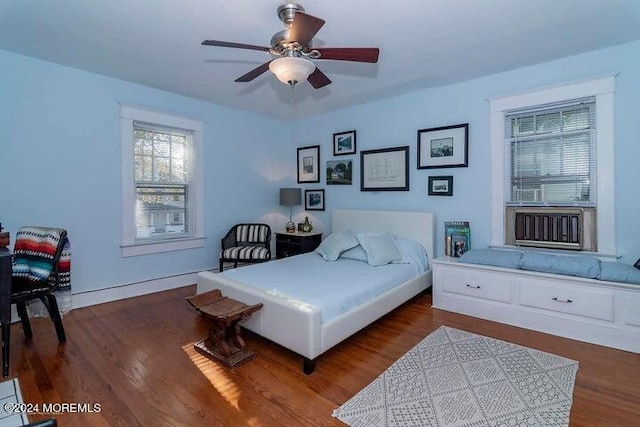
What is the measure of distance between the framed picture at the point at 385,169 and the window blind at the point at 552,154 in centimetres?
121

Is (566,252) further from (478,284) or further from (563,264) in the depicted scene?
(478,284)

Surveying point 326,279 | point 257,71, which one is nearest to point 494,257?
point 326,279

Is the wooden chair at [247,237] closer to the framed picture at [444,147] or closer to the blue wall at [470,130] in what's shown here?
the blue wall at [470,130]

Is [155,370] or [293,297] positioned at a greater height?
[293,297]

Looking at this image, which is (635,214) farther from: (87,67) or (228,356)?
(87,67)

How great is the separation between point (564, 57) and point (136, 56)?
13.7 ft

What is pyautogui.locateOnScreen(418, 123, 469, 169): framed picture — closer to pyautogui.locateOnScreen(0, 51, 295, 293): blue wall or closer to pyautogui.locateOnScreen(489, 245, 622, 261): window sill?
pyautogui.locateOnScreen(489, 245, 622, 261): window sill

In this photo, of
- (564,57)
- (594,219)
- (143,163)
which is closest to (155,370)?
(143,163)

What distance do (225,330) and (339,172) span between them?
10.3 feet

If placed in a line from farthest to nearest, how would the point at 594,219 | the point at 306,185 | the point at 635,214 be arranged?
the point at 306,185 < the point at 594,219 < the point at 635,214

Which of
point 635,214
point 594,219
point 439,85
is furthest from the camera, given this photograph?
point 439,85

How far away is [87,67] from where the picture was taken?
335cm

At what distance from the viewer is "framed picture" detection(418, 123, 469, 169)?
3773 millimetres

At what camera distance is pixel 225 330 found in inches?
95.0
